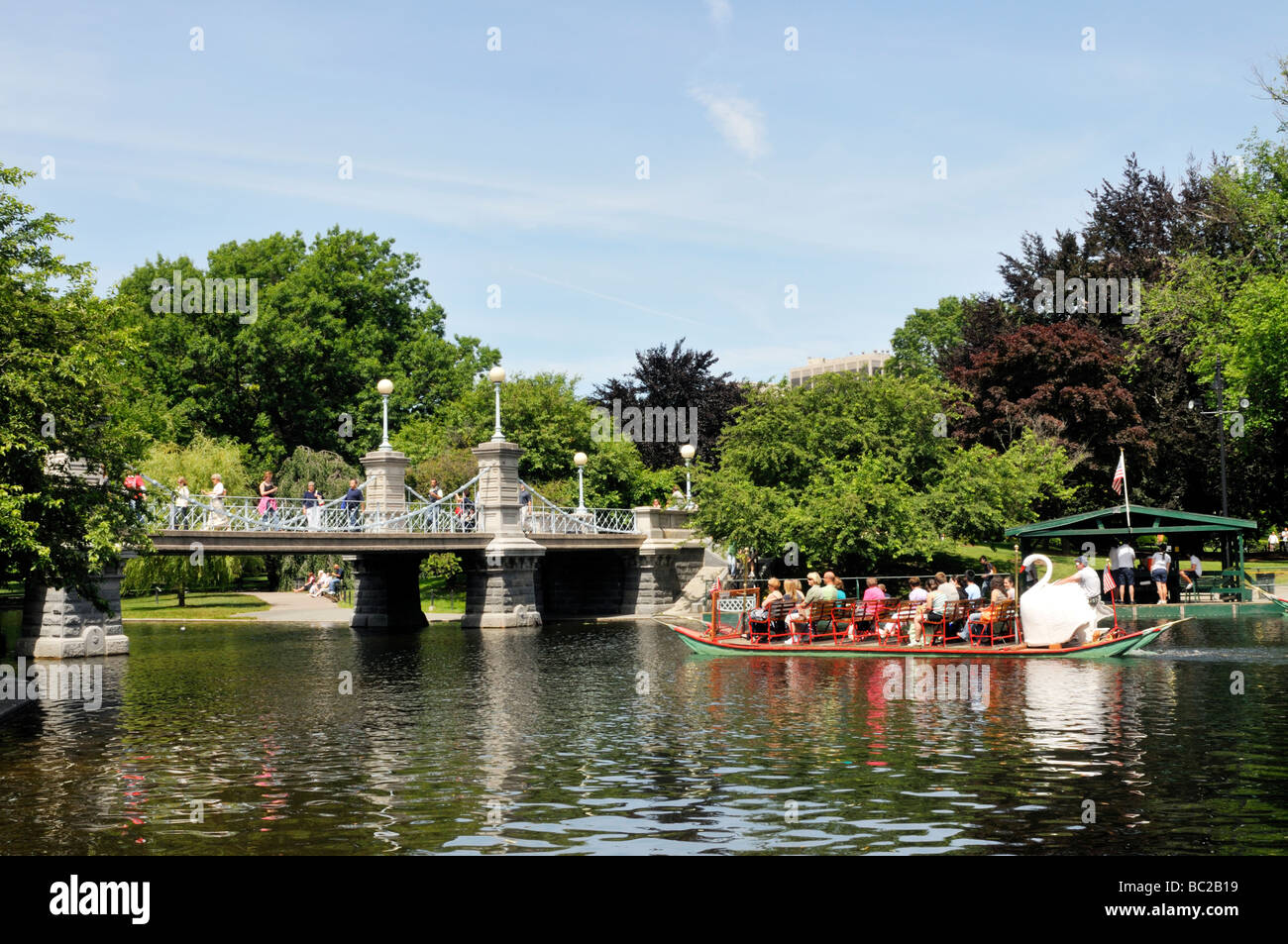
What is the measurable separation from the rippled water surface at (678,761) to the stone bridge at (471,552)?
5418mm

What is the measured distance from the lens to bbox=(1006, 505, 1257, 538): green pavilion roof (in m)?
33.3

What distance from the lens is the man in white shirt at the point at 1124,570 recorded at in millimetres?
33688

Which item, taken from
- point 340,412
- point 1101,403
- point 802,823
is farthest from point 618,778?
point 340,412

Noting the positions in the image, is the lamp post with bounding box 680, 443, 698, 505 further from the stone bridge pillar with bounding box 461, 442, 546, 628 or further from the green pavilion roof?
the green pavilion roof

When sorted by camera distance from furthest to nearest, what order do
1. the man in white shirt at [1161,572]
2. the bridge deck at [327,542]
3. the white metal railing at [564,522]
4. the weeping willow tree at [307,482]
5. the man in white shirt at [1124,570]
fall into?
the weeping willow tree at [307,482] → the white metal railing at [564,522] → the man in white shirt at [1161,572] → the man in white shirt at [1124,570] → the bridge deck at [327,542]

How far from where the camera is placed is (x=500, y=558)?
136 feet

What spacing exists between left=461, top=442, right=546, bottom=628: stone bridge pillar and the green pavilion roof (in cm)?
1600

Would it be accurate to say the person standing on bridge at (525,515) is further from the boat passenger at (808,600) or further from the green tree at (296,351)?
the green tree at (296,351)

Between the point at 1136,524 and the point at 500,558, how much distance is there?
66.3ft

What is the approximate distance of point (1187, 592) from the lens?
35.8 m

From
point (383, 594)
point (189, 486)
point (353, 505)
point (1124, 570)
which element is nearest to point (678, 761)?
point (1124, 570)

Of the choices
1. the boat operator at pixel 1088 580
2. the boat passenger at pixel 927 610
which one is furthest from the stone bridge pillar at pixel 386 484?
the boat operator at pixel 1088 580
